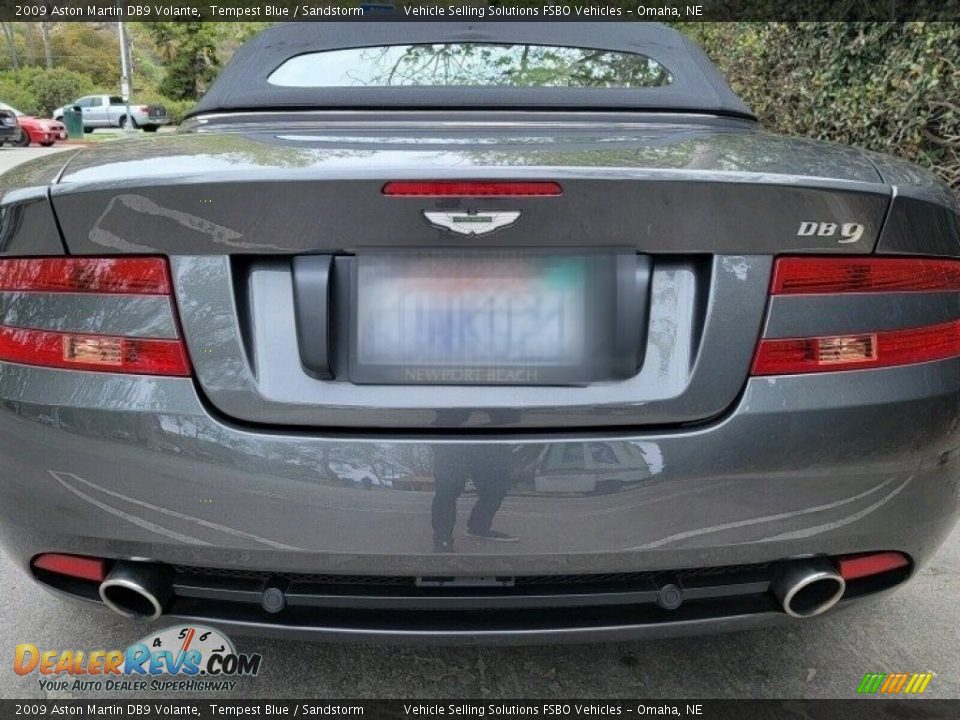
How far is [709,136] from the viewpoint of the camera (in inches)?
77.0

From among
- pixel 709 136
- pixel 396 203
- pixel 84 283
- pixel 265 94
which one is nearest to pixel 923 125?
pixel 709 136

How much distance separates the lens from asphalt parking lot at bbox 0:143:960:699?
6.50 feet

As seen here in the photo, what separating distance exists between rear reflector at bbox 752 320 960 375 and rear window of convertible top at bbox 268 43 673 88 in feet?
4.79

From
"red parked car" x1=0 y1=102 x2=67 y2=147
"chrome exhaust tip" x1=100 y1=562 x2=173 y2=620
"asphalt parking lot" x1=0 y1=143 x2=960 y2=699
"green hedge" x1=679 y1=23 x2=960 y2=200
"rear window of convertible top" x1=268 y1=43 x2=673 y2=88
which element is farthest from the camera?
"red parked car" x1=0 y1=102 x2=67 y2=147

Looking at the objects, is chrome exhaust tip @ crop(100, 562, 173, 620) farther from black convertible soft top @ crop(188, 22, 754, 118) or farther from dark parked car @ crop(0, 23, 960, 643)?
black convertible soft top @ crop(188, 22, 754, 118)

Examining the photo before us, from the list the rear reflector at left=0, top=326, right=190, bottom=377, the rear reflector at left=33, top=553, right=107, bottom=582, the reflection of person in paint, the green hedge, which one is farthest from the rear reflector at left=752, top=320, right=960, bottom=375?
the green hedge

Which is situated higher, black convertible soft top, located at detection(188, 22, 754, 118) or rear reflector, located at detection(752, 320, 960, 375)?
black convertible soft top, located at detection(188, 22, 754, 118)

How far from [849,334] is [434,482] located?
849 millimetres

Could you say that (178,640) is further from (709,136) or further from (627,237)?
(709,136)

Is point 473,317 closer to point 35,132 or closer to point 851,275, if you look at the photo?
point 851,275

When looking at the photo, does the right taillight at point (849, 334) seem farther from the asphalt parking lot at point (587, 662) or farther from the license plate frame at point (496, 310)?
the asphalt parking lot at point (587, 662)

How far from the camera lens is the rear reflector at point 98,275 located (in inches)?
57.6

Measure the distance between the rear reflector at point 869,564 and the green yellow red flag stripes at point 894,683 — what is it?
52 cm

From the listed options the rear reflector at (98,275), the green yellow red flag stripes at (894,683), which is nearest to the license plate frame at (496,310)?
the rear reflector at (98,275)
